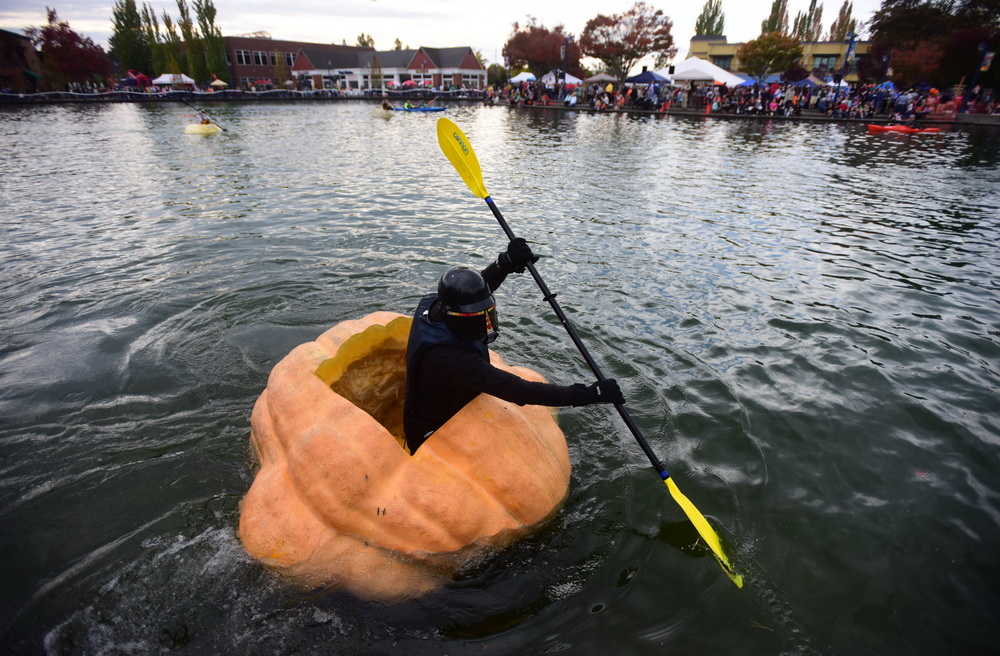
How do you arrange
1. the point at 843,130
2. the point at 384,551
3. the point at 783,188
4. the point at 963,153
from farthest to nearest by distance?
the point at 843,130
the point at 963,153
the point at 783,188
the point at 384,551

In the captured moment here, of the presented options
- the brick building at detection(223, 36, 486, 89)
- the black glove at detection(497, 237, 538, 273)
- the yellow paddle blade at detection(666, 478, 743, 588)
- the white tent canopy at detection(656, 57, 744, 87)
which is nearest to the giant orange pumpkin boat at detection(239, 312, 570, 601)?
the yellow paddle blade at detection(666, 478, 743, 588)

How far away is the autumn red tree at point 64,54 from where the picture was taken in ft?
166

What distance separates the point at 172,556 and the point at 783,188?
49.2 feet

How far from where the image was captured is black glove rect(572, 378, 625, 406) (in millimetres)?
3350

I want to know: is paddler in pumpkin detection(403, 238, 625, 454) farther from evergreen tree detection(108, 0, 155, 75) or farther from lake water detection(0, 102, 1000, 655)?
evergreen tree detection(108, 0, 155, 75)

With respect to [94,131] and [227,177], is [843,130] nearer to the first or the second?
[227,177]

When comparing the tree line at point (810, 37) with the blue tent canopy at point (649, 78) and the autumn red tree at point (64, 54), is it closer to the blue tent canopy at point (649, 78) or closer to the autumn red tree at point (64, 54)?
the blue tent canopy at point (649, 78)

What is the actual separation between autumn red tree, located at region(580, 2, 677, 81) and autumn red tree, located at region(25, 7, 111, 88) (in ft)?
188

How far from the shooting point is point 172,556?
3.37m

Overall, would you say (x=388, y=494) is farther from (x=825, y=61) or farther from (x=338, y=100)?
(x=825, y=61)

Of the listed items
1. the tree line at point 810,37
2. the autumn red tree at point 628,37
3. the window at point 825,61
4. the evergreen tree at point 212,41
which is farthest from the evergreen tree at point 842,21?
the evergreen tree at point 212,41

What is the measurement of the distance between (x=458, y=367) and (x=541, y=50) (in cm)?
7424

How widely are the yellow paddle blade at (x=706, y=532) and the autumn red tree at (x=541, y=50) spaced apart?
237 ft

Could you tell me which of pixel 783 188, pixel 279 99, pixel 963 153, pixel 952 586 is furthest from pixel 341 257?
pixel 279 99
